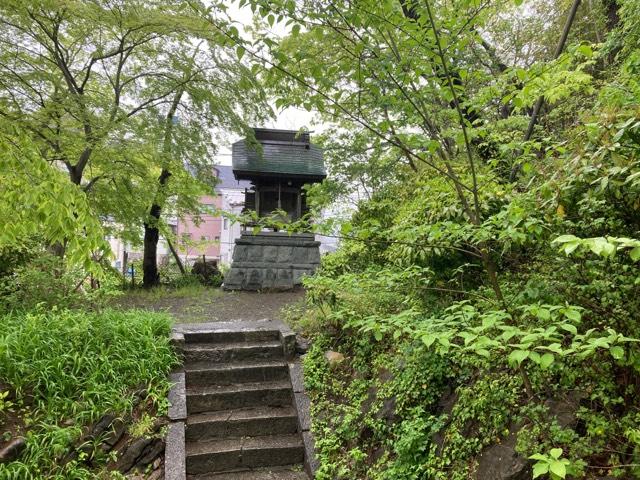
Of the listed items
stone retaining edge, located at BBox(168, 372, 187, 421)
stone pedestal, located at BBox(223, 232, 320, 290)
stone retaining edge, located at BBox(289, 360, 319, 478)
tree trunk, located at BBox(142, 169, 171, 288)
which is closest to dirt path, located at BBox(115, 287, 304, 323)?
stone pedestal, located at BBox(223, 232, 320, 290)

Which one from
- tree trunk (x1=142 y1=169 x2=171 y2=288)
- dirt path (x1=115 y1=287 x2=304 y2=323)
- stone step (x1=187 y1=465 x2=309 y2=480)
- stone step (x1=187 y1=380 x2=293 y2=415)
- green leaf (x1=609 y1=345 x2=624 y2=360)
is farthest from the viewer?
tree trunk (x1=142 y1=169 x2=171 y2=288)

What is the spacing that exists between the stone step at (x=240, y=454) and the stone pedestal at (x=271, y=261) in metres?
6.11

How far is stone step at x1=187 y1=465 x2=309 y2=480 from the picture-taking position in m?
3.43

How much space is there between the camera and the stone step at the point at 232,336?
4.76 m

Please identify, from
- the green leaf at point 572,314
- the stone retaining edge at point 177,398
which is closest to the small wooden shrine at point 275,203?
the stone retaining edge at point 177,398

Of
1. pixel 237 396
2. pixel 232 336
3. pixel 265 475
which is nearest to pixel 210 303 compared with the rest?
pixel 232 336

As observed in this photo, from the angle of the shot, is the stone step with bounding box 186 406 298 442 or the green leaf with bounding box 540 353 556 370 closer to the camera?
the green leaf with bounding box 540 353 556 370

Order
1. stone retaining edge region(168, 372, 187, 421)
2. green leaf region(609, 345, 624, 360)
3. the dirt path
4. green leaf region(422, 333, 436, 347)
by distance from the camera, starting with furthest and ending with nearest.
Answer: the dirt path, stone retaining edge region(168, 372, 187, 421), green leaf region(422, 333, 436, 347), green leaf region(609, 345, 624, 360)

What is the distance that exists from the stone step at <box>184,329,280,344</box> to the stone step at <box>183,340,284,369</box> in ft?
0.19

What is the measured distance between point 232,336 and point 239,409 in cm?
104

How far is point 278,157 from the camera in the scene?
10555 mm

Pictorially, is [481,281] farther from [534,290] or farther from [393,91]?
[393,91]

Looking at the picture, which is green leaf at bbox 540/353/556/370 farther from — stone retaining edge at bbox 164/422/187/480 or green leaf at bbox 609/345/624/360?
stone retaining edge at bbox 164/422/187/480

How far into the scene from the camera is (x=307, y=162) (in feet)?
34.5
